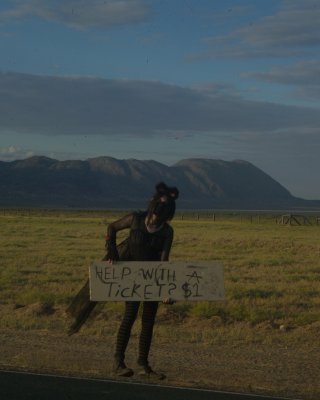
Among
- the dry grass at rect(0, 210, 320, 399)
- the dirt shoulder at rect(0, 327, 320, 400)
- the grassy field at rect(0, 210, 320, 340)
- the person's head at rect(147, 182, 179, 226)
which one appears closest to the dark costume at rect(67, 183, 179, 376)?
the person's head at rect(147, 182, 179, 226)

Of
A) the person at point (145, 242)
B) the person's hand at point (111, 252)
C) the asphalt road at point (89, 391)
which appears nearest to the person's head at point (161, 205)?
the person at point (145, 242)

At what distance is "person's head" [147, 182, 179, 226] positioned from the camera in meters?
7.93

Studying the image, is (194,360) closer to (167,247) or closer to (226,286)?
(167,247)

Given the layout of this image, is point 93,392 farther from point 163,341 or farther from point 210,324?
point 210,324

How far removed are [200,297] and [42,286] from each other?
9760 millimetres

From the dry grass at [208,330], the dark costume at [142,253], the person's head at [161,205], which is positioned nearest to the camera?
the person's head at [161,205]

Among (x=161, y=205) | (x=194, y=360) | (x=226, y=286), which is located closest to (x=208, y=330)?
(x=194, y=360)

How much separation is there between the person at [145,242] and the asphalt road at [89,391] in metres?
0.45

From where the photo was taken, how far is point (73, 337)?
1118 cm

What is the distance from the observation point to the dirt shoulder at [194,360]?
26.6ft

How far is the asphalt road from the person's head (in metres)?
1.64

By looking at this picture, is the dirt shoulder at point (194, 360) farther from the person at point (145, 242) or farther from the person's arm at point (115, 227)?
the person's arm at point (115, 227)

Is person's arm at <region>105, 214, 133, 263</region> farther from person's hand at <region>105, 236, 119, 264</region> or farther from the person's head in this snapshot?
the person's head

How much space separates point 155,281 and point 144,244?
0.43 metres
